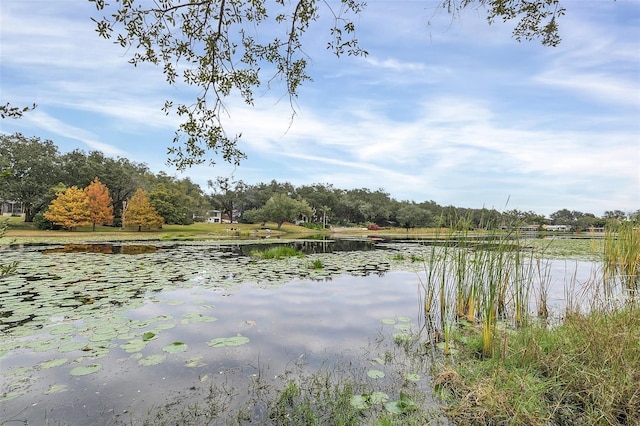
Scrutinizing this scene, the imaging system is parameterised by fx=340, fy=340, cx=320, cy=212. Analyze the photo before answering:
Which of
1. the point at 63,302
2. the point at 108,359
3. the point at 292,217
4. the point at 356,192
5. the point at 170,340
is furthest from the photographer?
the point at 356,192

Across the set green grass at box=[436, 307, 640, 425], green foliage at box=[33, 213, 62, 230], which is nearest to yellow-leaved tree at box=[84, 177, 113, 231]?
green foliage at box=[33, 213, 62, 230]

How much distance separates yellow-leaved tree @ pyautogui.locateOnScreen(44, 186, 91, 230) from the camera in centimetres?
3568

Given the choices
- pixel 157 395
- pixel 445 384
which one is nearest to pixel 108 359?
pixel 157 395

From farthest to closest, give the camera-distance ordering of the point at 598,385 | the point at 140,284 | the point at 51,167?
the point at 51,167 → the point at 140,284 → the point at 598,385

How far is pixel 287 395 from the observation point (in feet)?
11.3

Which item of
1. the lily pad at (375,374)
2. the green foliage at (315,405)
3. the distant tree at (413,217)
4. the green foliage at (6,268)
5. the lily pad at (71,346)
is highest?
the distant tree at (413,217)

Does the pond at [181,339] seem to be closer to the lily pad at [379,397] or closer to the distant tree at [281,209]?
the lily pad at [379,397]

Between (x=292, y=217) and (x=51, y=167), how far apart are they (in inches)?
1244

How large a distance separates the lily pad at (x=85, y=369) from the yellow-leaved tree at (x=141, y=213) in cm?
3939

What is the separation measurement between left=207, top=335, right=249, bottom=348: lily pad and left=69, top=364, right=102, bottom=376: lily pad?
134 centimetres

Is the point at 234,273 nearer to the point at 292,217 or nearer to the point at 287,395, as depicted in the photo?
the point at 287,395

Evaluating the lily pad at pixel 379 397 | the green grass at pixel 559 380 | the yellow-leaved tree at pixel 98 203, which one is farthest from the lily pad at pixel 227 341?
the yellow-leaved tree at pixel 98 203

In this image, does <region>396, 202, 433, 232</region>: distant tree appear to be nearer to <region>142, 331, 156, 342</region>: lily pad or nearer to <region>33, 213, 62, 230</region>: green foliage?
Answer: <region>33, 213, 62, 230</region>: green foliage

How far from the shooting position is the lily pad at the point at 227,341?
4784 millimetres
